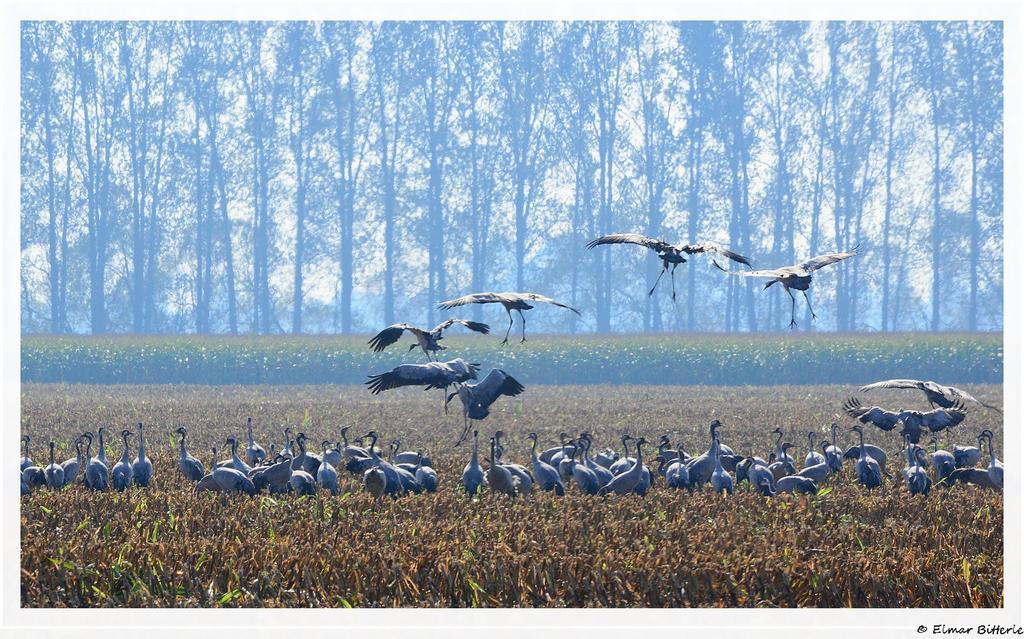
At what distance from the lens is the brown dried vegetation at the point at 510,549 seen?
858 centimetres

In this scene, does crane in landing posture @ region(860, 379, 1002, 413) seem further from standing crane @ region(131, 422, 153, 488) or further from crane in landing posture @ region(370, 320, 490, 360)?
standing crane @ region(131, 422, 153, 488)

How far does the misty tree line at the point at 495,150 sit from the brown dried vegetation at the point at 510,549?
47645 mm

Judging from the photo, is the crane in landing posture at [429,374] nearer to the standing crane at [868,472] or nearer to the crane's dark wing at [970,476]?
the standing crane at [868,472]

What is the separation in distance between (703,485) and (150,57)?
5470 centimetres

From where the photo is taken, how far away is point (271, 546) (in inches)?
368

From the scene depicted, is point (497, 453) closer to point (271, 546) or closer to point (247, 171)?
point (271, 546)

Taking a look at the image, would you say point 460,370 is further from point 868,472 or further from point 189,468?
point 868,472

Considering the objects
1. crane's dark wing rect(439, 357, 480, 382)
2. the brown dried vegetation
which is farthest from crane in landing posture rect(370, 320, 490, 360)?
the brown dried vegetation

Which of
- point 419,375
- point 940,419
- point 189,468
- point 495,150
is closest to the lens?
point 419,375

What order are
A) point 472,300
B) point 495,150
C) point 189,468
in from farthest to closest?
point 495,150, point 189,468, point 472,300

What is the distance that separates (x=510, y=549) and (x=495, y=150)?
54.5m

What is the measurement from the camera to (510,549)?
9273 millimetres

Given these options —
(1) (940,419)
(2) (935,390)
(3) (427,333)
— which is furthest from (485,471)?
(1) (940,419)

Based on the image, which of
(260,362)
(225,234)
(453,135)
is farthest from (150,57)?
(260,362)
